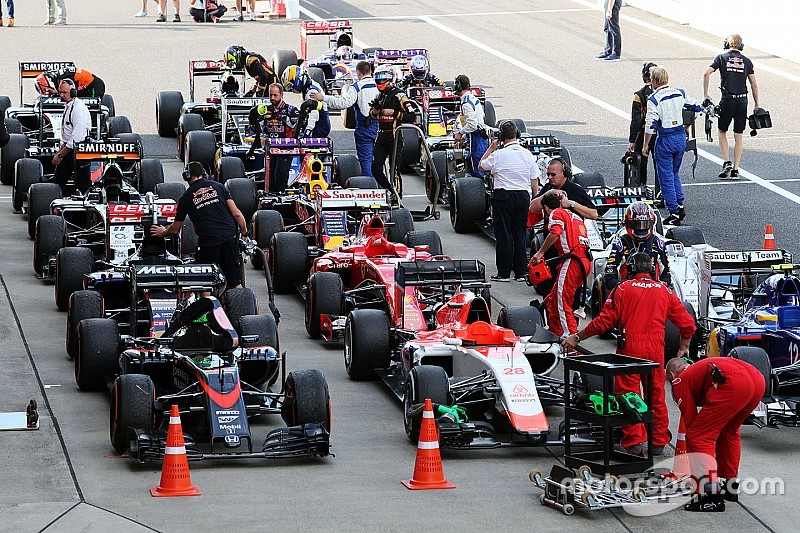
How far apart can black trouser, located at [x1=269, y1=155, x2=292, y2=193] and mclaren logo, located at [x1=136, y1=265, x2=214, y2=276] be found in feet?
23.7

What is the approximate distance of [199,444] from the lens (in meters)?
15.4

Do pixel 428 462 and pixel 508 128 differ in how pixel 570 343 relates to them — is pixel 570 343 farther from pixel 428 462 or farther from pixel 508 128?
pixel 508 128

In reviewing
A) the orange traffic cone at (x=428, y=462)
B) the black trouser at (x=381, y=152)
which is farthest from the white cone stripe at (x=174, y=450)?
the black trouser at (x=381, y=152)

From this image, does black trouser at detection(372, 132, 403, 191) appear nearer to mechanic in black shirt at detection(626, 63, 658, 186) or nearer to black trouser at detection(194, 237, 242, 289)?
mechanic in black shirt at detection(626, 63, 658, 186)

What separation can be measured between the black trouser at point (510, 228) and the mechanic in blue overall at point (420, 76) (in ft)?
28.1

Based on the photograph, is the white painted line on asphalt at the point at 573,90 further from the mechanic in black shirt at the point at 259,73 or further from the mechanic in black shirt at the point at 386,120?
the mechanic in black shirt at the point at 259,73

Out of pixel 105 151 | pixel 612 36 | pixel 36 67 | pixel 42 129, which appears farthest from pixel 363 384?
pixel 612 36

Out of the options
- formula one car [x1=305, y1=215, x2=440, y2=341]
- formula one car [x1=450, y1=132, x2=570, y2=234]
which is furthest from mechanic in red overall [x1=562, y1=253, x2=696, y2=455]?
formula one car [x1=450, y1=132, x2=570, y2=234]

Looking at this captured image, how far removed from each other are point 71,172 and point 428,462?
12.5 m

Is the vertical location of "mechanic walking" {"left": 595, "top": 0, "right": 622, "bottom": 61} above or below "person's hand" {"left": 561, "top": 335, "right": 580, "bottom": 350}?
above

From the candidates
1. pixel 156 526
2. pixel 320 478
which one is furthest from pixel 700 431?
pixel 156 526

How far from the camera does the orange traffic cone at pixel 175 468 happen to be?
13758 millimetres

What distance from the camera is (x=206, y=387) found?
1497 cm

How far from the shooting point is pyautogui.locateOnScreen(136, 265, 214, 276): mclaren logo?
1739 centimetres
